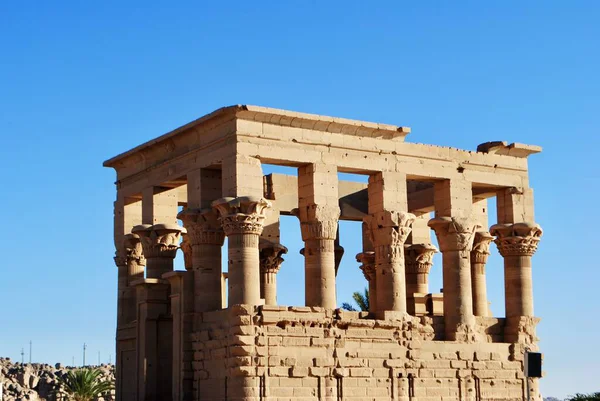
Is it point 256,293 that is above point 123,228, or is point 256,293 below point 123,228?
below

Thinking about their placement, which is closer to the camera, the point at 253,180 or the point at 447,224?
the point at 253,180

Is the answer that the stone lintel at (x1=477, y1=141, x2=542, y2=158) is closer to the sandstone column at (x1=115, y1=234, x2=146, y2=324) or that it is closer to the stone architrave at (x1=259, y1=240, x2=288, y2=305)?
the stone architrave at (x1=259, y1=240, x2=288, y2=305)

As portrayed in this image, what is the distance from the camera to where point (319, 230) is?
34.8 metres

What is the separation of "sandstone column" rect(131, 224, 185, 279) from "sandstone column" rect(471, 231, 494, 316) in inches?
374

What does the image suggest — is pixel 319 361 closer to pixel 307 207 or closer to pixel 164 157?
pixel 307 207

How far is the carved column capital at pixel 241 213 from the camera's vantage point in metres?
33.3

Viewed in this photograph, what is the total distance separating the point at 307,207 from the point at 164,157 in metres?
5.19

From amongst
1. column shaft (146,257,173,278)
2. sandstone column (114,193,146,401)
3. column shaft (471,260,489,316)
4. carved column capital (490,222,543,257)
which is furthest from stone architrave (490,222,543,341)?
sandstone column (114,193,146,401)

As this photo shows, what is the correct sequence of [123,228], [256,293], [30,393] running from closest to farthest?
1. [256,293]
2. [123,228]
3. [30,393]

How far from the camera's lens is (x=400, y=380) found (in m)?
35.3

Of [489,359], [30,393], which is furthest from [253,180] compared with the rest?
[30,393]

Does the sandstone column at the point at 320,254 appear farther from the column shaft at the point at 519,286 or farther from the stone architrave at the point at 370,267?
the stone architrave at the point at 370,267

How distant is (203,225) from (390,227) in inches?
211

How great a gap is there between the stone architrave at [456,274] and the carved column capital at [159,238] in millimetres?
7702
